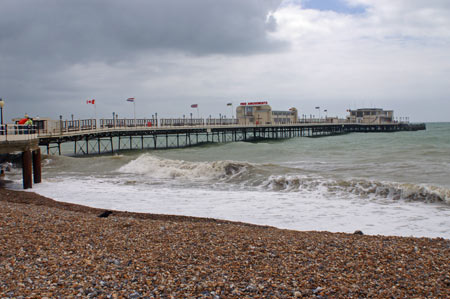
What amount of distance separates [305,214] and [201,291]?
18.9 feet

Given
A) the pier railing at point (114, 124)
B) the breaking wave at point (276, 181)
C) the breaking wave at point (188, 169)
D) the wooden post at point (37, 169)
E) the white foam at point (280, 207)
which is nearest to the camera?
the white foam at point (280, 207)

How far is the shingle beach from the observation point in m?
3.90

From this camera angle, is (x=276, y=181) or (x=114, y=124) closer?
(x=276, y=181)

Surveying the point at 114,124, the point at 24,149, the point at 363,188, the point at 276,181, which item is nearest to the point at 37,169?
the point at 24,149

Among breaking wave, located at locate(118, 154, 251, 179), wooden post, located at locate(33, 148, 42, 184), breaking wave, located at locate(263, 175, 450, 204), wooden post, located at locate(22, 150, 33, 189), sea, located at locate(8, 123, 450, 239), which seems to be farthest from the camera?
breaking wave, located at locate(118, 154, 251, 179)

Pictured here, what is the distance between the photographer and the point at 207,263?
15.4 feet

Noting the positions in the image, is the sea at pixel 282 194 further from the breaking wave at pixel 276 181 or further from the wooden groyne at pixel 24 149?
the wooden groyne at pixel 24 149

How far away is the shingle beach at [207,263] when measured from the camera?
12.8 ft

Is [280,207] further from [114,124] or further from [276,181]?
[114,124]

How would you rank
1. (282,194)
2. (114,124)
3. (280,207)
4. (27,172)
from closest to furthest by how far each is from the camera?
(280,207), (282,194), (27,172), (114,124)

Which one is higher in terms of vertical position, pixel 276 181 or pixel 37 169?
pixel 37 169

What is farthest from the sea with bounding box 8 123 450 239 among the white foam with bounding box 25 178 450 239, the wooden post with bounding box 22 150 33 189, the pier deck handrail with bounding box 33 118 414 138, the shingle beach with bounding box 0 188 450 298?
the pier deck handrail with bounding box 33 118 414 138

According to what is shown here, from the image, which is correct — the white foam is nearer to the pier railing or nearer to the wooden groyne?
the wooden groyne

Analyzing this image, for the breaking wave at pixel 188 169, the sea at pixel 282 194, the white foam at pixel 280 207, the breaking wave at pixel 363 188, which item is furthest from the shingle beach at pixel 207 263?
the breaking wave at pixel 188 169
